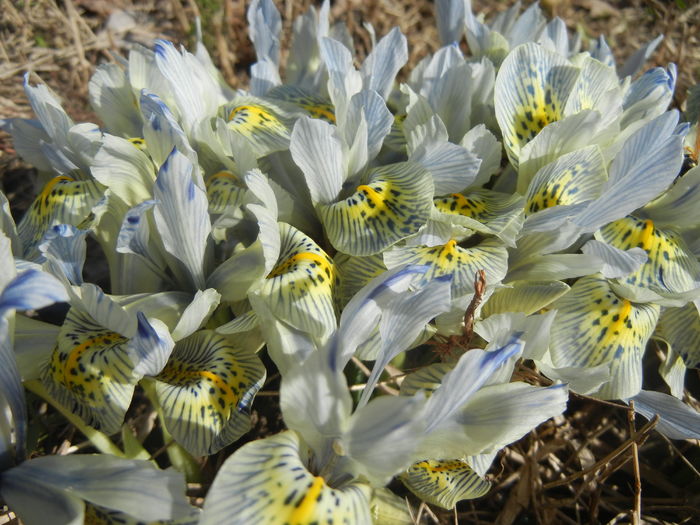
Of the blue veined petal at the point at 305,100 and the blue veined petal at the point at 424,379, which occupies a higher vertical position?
the blue veined petal at the point at 305,100

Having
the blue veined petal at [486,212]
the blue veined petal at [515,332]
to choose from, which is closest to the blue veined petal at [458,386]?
the blue veined petal at [515,332]

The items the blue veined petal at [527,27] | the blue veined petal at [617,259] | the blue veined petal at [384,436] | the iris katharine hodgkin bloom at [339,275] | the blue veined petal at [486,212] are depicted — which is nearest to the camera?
the blue veined petal at [384,436]

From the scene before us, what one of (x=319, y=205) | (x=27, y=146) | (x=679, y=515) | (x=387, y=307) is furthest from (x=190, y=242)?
(x=679, y=515)

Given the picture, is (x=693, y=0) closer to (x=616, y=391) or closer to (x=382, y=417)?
(x=616, y=391)

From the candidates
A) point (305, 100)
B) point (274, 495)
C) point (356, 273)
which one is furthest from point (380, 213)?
point (274, 495)

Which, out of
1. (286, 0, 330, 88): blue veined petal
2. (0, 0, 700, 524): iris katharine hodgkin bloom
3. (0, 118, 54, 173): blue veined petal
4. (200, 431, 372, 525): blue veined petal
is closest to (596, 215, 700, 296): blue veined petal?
(0, 0, 700, 524): iris katharine hodgkin bloom

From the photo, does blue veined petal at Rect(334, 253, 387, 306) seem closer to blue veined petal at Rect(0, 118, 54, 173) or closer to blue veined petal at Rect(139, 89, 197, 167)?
blue veined petal at Rect(139, 89, 197, 167)

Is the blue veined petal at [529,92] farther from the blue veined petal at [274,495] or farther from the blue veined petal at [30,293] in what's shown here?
the blue veined petal at [30,293]
